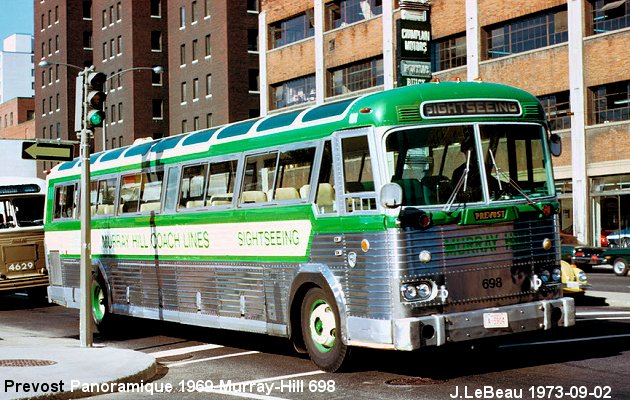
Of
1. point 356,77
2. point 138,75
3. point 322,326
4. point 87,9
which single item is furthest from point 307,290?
point 87,9

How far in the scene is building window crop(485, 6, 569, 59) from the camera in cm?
4291

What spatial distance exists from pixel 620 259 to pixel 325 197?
24.7 meters

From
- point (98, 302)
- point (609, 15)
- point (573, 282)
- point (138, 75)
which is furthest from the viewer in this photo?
point (138, 75)

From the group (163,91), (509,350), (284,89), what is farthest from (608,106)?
(163,91)

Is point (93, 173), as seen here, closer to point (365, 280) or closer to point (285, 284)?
point (285, 284)

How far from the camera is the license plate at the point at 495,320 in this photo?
10.9m

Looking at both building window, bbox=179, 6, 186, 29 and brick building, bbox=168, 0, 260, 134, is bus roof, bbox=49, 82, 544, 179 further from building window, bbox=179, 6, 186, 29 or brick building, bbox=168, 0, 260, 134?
building window, bbox=179, 6, 186, 29

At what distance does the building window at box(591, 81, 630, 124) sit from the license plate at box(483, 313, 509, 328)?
31.8 metres

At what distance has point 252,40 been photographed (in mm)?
73688

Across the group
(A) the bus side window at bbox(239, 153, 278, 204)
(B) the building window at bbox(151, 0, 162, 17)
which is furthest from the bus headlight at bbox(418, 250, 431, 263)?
(B) the building window at bbox(151, 0, 162, 17)

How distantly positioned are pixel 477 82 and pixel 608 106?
31.5 m

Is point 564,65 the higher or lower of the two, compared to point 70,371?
higher

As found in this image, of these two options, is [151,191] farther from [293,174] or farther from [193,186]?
[293,174]

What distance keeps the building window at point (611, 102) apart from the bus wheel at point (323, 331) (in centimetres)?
3148
